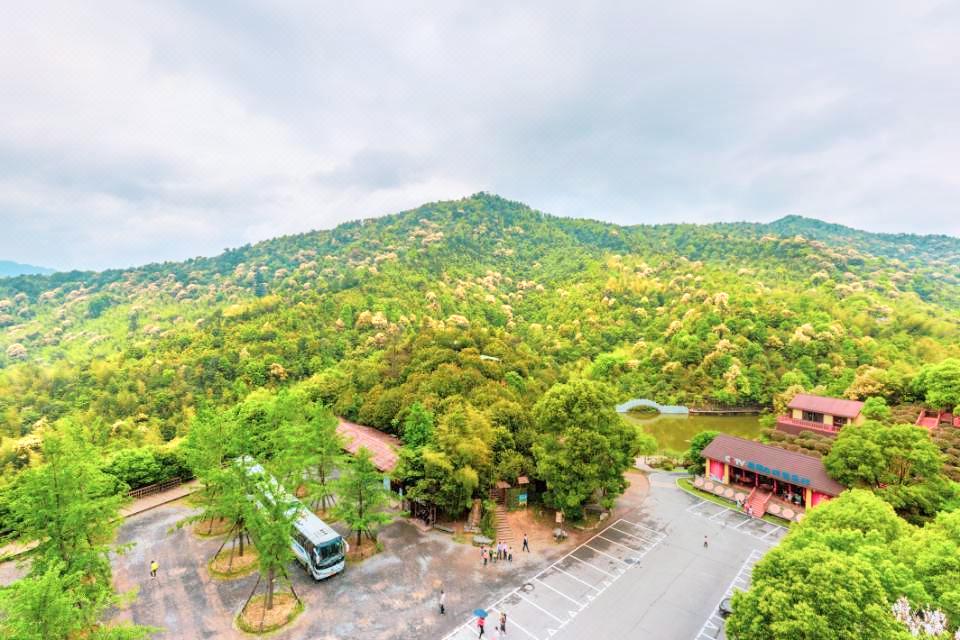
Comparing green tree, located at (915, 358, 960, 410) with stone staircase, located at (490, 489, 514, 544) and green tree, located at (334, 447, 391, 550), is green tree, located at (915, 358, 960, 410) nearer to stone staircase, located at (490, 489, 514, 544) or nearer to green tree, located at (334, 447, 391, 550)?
stone staircase, located at (490, 489, 514, 544)

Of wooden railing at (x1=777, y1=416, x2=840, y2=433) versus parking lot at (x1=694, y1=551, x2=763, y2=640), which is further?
wooden railing at (x1=777, y1=416, x2=840, y2=433)

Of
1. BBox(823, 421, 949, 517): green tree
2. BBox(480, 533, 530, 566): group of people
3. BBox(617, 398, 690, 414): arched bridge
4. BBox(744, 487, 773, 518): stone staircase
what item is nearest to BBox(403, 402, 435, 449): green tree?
BBox(480, 533, 530, 566): group of people

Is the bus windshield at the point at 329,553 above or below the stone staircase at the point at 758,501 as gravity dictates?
above

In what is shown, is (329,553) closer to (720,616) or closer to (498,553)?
(498,553)

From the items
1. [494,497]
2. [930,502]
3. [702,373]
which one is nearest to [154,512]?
[494,497]

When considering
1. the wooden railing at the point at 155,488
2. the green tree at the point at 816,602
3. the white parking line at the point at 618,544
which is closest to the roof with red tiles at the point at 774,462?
the white parking line at the point at 618,544

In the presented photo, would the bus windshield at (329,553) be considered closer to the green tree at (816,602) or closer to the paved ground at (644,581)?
the paved ground at (644,581)

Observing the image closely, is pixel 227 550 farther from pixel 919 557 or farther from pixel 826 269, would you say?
pixel 826 269
